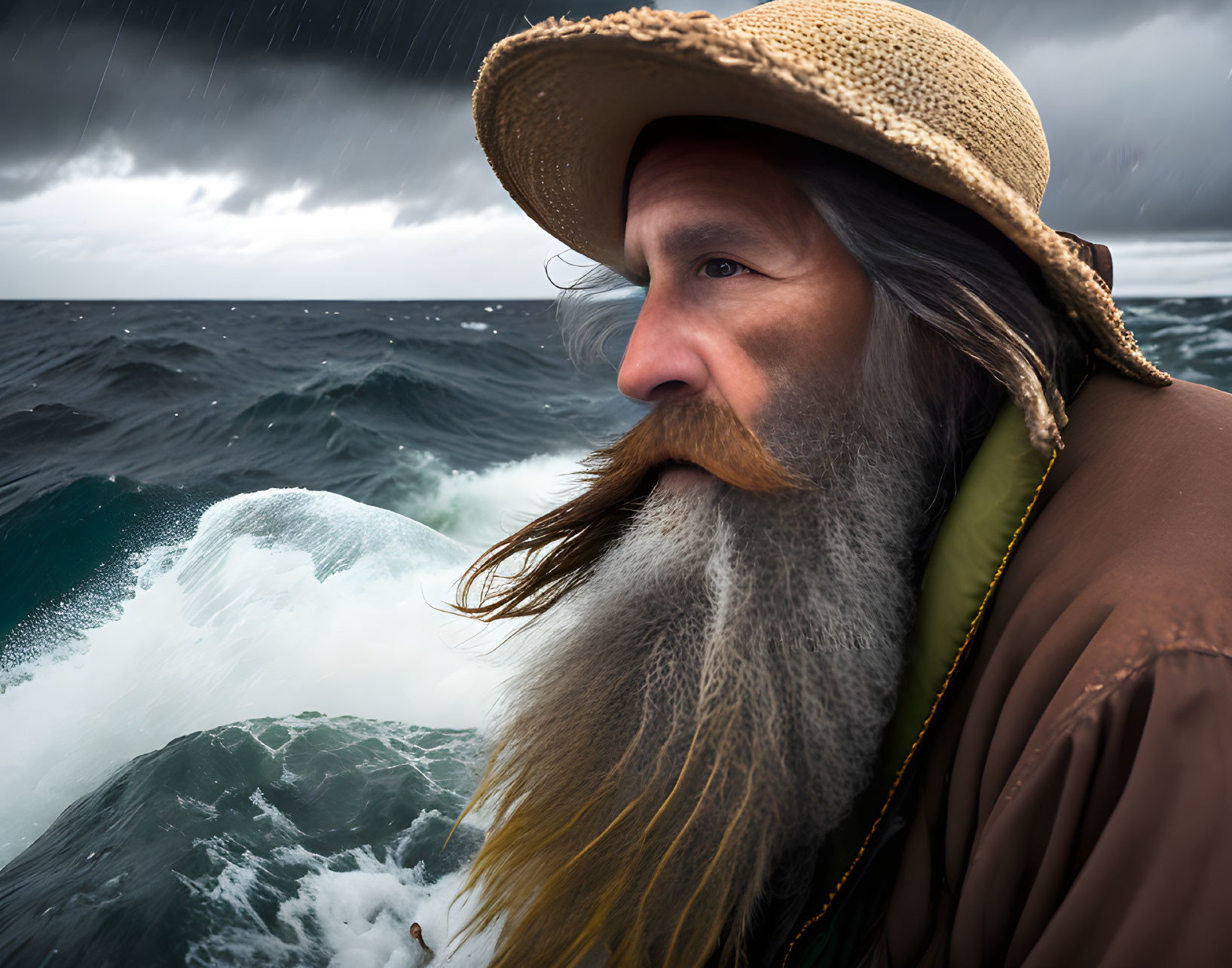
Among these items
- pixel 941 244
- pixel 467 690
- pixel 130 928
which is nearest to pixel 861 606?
pixel 941 244

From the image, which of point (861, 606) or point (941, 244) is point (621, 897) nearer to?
point (861, 606)

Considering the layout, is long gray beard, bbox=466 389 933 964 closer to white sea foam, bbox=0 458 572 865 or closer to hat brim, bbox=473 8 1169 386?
hat brim, bbox=473 8 1169 386

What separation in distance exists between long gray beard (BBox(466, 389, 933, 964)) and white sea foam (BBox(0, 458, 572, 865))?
5.20 feet

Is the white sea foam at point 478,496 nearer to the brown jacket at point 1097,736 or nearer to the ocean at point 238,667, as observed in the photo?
the ocean at point 238,667

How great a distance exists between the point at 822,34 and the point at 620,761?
47.4 inches

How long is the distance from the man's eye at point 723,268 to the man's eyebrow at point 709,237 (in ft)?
0.11

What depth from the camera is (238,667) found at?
3414 millimetres

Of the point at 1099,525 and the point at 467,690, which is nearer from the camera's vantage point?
the point at 1099,525

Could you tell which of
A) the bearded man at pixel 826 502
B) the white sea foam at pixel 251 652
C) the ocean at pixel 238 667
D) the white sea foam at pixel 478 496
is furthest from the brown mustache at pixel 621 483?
the white sea foam at pixel 478 496

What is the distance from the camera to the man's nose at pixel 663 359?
4.22 feet

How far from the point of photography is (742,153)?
48.8 inches

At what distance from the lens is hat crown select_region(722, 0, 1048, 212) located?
1.04 m

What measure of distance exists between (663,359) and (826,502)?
0.39m

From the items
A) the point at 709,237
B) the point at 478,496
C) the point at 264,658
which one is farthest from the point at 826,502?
the point at 478,496
